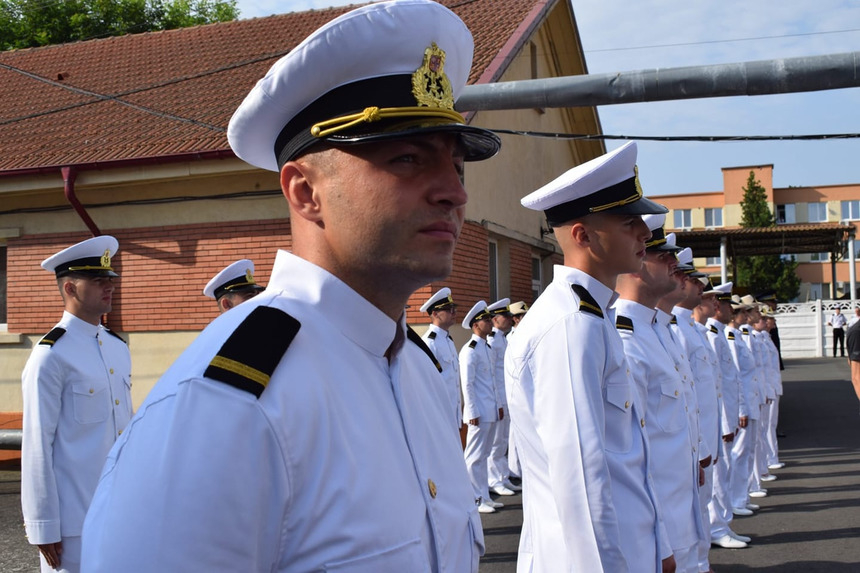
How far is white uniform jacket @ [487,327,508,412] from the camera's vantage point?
1164cm

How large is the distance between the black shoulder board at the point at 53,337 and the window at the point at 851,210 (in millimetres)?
71746

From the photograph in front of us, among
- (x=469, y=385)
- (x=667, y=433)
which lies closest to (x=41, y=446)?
(x=667, y=433)

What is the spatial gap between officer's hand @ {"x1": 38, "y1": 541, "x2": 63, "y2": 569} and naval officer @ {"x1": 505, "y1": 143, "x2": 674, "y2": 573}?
→ 8.41 feet

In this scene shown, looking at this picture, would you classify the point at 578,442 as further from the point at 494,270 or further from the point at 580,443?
the point at 494,270

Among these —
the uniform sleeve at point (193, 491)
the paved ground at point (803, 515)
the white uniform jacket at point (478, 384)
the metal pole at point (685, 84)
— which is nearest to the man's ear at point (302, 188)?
the uniform sleeve at point (193, 491)

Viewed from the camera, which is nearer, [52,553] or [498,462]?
[52,553]

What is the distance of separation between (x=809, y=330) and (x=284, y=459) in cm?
3210

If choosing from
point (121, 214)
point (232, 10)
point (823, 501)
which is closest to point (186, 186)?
point (121, 214)

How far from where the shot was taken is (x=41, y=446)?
4.40 metres

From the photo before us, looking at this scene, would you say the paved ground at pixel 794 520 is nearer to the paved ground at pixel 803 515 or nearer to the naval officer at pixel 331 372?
the paved ground at pixel 803 515

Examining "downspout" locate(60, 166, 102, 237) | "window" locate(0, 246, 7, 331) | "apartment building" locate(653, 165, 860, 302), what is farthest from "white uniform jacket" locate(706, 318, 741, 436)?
"apartment building" locate(653, 165, 860, 302)

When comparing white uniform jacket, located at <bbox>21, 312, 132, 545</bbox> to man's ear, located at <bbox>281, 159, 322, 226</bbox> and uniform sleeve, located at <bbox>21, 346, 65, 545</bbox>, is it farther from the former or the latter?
man's ear, located at <bbox>281, 159, 322, 226</bbox>

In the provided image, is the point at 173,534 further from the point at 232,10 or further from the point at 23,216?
the point at 232,10

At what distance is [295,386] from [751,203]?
66334 millimetres
